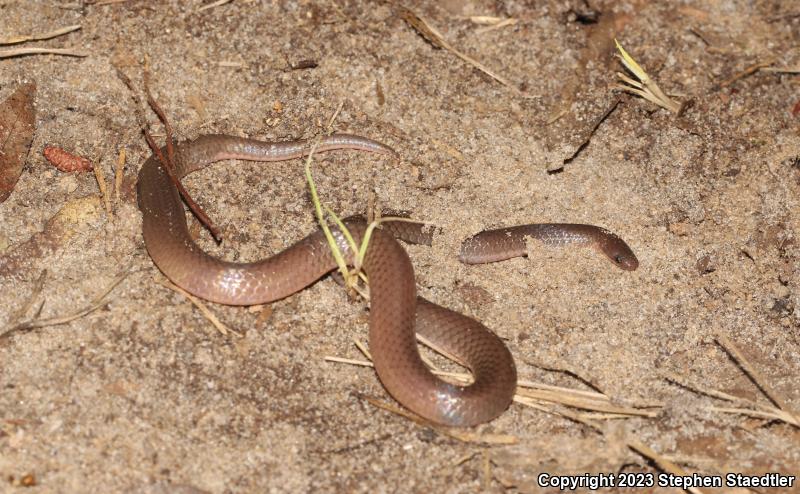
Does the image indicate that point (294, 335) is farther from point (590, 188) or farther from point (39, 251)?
point (590, 188)

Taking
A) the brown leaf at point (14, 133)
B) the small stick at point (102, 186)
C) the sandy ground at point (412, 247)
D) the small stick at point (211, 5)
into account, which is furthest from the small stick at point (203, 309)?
the small stick at point (211, 5)

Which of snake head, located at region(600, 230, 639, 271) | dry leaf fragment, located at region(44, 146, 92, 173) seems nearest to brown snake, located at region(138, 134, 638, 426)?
dry leaf fragment, located at region(44, 146, 92, 173)

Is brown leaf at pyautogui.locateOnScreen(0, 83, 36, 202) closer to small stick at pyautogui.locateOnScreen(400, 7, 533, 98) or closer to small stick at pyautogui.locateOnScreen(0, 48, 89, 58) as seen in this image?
small stick at pyautogui.locateOnScreen(0, 48, 89, 58)

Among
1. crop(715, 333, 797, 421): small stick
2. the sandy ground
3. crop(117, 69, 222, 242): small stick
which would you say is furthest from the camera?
crop(117, 69, 222, 242): small stick

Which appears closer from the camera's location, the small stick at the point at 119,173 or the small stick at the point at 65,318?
the small stick at the point at 65,318

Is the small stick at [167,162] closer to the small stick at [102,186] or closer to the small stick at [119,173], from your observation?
the small stick at [119,173]

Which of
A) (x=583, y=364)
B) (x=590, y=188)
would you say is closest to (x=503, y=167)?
(x=590, y=188)

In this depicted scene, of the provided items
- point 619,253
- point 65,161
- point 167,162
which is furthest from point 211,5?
point 619,253
